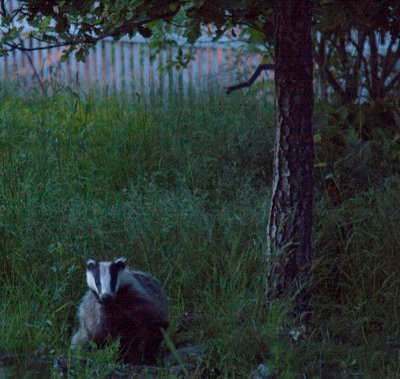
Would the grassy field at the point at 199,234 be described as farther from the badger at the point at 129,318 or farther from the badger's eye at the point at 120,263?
the badger's eye at the point at 120,263

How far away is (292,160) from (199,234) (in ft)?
3.74

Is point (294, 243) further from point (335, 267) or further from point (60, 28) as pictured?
point (60, 28)

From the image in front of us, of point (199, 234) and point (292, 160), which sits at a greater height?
point (292, 160)

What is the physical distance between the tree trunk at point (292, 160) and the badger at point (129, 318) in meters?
0.72

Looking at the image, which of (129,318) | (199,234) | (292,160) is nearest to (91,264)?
(129,318)

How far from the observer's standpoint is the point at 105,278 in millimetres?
4523

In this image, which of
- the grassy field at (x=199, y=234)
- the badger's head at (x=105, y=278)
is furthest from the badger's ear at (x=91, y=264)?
the grassy field at (x=199, y=234)

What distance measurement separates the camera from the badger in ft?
15.5

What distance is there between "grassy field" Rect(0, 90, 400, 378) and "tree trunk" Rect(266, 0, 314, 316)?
150 mm

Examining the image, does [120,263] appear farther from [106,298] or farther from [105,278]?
[106,298]

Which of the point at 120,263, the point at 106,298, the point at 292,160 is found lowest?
the point at 106,298

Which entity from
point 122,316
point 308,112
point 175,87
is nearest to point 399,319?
point 308,112

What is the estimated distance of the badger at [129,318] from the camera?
4734 millimetres

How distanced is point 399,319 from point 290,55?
185 cm
